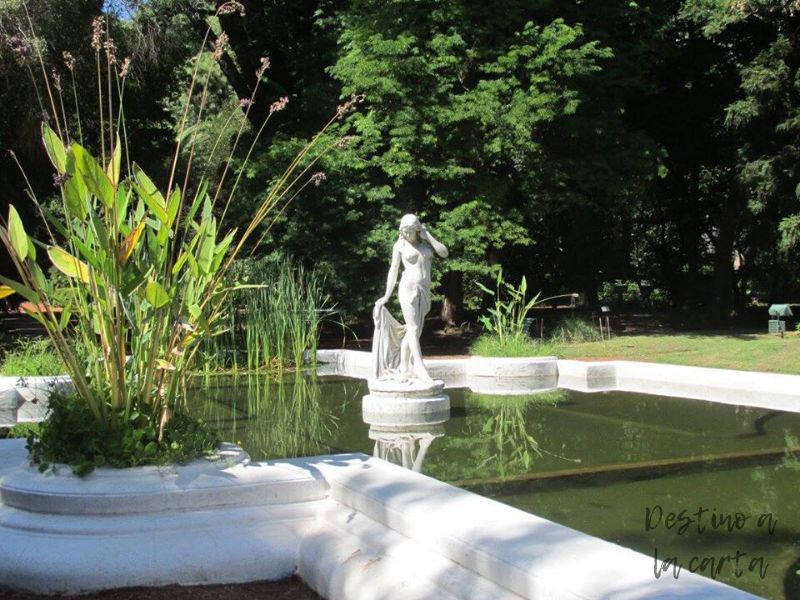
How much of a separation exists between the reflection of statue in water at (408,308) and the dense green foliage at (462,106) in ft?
25.6

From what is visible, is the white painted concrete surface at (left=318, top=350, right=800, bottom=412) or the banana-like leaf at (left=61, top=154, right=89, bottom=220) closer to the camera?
the banana-like leaf at (left=61, top=154, right=89, bottom=220)

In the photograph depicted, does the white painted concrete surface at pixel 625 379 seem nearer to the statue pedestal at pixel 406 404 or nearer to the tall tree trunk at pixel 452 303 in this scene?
the statue pedestal at pixel 406 404

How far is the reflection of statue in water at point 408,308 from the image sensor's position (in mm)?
9336

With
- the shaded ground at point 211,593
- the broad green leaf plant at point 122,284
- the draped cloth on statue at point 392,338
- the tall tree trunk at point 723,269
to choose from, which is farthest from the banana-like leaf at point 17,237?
the tall tree trunk at point 723,269

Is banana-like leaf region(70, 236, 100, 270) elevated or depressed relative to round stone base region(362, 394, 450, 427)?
elevated

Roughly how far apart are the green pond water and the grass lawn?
4.55 metres

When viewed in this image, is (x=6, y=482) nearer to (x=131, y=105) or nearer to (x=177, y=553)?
(x=177, y=553)

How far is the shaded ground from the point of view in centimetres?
410

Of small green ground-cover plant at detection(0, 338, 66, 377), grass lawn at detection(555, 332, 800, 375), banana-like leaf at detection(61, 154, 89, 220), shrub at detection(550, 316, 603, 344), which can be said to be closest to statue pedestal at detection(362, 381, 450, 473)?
small green ground-cover plant at detection(0, 338, 66, 377)

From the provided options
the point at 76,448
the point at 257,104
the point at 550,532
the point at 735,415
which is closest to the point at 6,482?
the point at 76,448

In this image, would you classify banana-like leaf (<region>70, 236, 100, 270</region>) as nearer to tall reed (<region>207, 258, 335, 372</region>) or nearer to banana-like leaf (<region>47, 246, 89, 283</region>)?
banana-like leaf (<region>47, 246, 89, 283</region>)

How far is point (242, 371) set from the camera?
12742mm

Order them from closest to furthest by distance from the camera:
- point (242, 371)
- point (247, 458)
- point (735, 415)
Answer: point (247, 458) → point (735, 415) → point (242, 371)

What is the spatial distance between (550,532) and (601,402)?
6.36m
